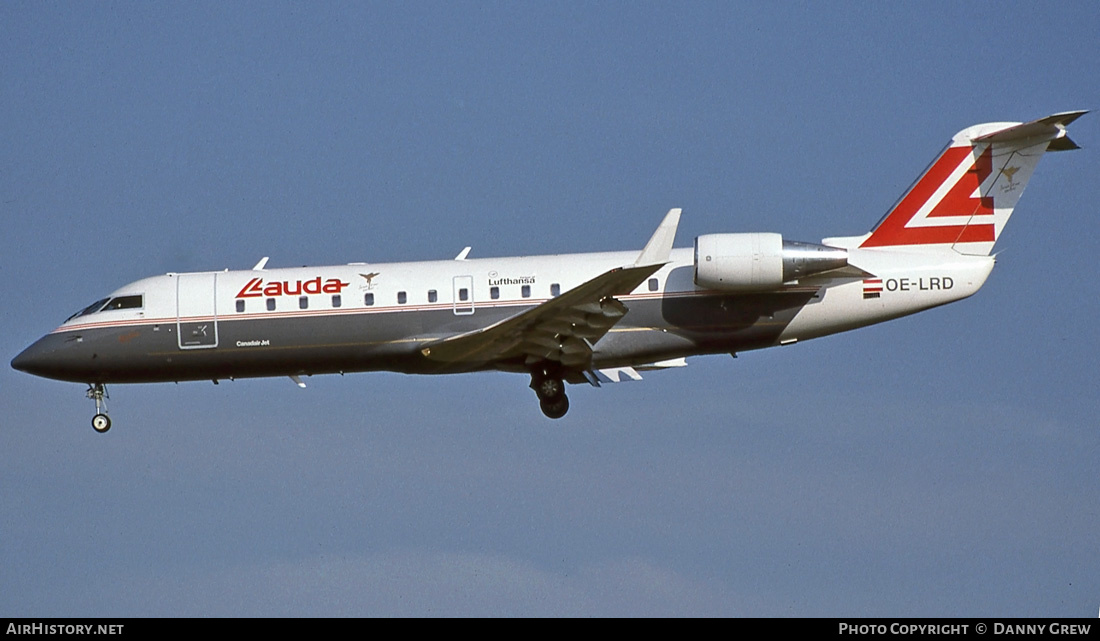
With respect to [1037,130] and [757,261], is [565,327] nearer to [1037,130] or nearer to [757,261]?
[757,261]

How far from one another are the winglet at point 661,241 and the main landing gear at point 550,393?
152 inches

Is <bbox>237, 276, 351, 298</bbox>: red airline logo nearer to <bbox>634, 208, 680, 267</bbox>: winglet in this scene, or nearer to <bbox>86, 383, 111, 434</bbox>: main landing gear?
<bbox>86, 383, 111, 434</bbox>: main landing gear

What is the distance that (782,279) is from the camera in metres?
27.6

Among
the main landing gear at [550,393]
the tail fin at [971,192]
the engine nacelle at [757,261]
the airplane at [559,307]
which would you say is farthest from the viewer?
the main landing gear at [550,393]

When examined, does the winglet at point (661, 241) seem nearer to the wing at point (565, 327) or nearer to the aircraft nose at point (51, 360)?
the wing at point (565, 327)

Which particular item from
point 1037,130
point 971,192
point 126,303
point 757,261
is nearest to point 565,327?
point 757,261

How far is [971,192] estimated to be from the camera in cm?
2927

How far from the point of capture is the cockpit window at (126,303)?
3005 centimetres

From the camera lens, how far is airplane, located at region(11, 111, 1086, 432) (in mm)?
27859

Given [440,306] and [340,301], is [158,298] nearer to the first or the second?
[340,301]

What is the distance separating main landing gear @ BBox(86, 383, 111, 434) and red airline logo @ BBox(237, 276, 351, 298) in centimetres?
352

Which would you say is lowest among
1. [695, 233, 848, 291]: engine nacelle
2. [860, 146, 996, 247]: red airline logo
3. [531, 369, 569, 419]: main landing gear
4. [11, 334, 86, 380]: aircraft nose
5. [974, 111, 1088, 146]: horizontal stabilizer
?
[531, 369, 569, 419]: main landing gear

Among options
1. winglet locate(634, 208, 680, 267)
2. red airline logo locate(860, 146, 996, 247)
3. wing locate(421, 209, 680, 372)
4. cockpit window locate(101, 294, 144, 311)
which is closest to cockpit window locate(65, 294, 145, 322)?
cockpit window locate(101, 294, 144, 311)

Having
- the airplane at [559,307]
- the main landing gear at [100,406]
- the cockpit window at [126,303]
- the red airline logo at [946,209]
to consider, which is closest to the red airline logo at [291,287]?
the airplane at [559,307]
